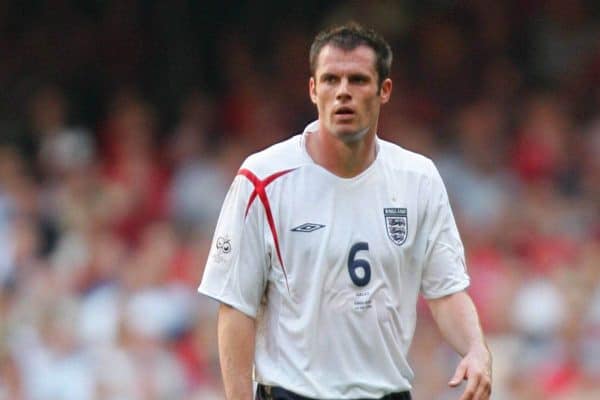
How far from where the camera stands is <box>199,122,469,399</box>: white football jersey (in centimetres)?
597

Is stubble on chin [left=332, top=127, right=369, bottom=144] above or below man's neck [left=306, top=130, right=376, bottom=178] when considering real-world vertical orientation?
above

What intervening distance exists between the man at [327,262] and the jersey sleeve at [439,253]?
67mm

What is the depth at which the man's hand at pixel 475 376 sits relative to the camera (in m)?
5.74

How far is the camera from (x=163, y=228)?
11906 mm

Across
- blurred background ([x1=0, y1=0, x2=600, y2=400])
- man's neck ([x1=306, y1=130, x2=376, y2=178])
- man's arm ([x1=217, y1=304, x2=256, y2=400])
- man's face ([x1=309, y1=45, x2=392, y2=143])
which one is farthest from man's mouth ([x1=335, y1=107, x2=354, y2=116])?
blurred background ([x1=0, y1=0, x2=600, y2=400])

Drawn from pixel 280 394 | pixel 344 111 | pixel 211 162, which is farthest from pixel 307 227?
pixel 211 162

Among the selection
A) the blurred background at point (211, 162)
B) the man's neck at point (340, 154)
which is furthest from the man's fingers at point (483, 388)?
the blurred background at point (211, 162)

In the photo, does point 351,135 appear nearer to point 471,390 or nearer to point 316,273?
point 316,273

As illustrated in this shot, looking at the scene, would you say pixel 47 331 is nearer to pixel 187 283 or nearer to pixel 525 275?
pixel 187 283

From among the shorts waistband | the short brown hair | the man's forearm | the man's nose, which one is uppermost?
the short brown hair

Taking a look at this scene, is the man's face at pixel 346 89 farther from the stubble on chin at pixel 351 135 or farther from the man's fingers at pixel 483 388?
the man's fingers at pixel 483 388

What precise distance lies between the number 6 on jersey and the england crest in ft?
0.37

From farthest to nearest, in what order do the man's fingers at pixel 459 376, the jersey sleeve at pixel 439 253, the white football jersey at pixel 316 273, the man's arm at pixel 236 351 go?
the jersey sleeve at pixel 439 253 < the white football jersey at pixel 316 273 < the man's arm at pixel 236 351 < the man's fingers at pixel 459 376

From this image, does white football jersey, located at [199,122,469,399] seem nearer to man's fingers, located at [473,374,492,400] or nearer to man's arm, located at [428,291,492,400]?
man's arm, located at [428,291,492,400]
